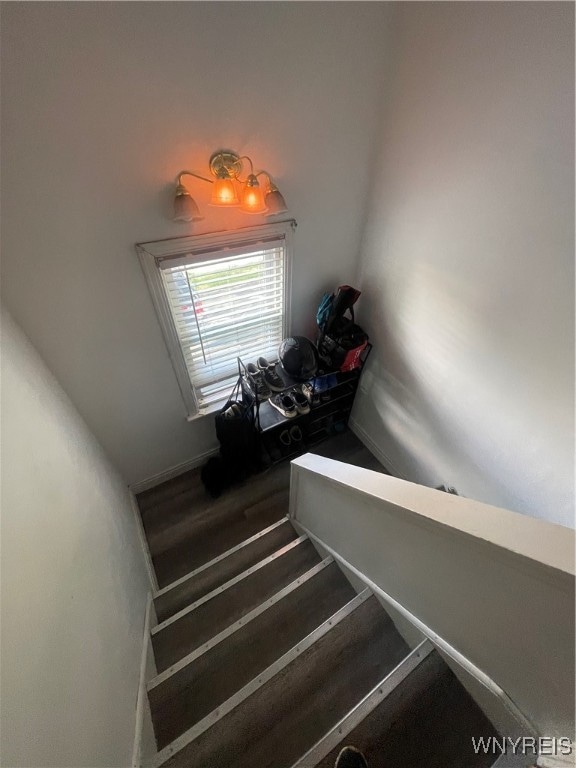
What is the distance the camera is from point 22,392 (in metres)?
1.06

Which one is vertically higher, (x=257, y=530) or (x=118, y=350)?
(x=118, y=350)

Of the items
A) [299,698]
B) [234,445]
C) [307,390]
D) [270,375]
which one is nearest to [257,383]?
[270,375]

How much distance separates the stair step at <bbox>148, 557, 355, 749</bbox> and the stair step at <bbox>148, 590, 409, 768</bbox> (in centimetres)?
23

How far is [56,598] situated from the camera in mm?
814

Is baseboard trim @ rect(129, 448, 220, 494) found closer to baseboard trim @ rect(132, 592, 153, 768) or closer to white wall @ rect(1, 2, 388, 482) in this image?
white wall @ rect(1, 2, 388, 482)

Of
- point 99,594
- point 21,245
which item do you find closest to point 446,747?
point 99,594

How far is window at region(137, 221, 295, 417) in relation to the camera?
151 cm

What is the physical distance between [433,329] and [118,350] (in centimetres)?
173

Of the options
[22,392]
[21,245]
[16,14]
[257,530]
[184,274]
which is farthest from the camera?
[257,530]

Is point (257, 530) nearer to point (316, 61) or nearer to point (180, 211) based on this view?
point (180, 211)

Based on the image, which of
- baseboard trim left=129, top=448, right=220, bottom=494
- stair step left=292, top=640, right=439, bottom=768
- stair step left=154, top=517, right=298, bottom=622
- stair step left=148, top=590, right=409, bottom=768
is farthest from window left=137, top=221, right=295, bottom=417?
stair step left=292, top=640, right=439, bottom=768

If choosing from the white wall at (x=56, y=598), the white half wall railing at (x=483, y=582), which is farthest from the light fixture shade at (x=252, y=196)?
the white half wall railing at (x=483, y=582)

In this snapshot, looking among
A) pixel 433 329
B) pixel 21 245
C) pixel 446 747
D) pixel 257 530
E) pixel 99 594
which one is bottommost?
pixel 257 530

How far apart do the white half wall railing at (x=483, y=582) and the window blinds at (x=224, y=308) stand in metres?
1.17
